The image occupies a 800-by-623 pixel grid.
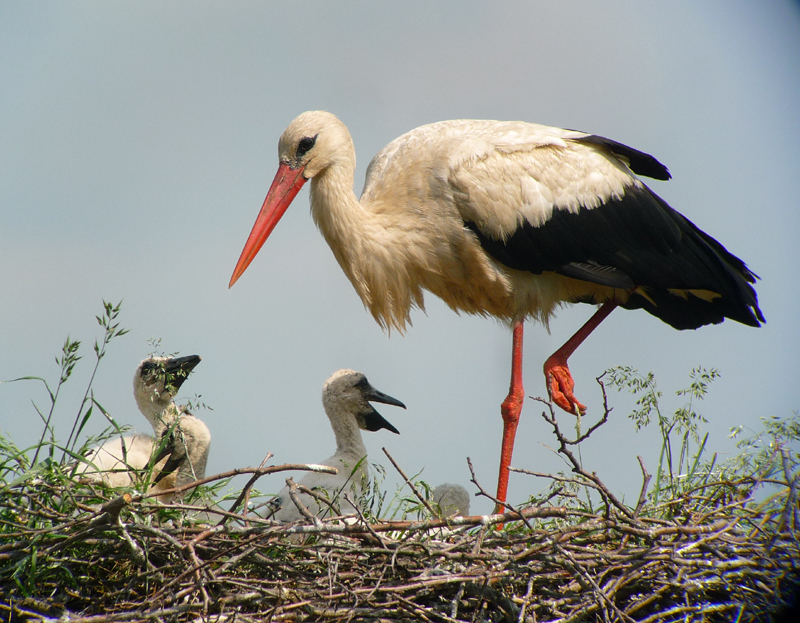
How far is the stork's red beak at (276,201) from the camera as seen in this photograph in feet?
10.5

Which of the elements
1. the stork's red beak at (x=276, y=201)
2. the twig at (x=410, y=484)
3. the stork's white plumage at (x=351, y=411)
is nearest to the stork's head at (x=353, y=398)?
the stork's white plumage at (x=351, y=411)

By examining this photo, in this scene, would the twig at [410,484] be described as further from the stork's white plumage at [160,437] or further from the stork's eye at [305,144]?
the stork's eye at [305,144]

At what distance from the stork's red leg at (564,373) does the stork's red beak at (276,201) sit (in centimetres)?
143

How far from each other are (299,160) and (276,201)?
0.20 meters

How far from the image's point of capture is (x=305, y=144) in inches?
127

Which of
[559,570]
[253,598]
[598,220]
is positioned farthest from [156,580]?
[598,220]

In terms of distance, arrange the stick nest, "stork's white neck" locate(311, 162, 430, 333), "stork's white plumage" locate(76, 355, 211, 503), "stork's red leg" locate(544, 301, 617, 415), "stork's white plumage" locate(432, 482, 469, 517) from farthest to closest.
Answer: "stork's red leg" locate(544, 301, 617, 415), "stork's white plumage" locate(432, 482, 469, 517), "stork's white neck" locate(311, 162, 430, 333), "stork's white plumage" locate(76, 355, 211, 503), the stick nest

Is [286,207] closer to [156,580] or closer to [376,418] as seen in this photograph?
[376,418]

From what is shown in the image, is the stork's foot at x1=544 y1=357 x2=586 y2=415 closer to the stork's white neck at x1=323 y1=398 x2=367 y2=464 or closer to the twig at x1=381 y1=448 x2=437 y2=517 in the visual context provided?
the stork's white neck at x1=323 y1=398 x2=367 y2=464

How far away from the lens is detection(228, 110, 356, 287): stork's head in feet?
10.6

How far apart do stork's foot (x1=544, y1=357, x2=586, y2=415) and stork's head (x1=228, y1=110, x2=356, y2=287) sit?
1319 mm

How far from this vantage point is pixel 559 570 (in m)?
2.01

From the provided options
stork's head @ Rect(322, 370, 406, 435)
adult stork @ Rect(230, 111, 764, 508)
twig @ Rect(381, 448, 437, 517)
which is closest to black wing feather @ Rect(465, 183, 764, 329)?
adult stork @ Rect(230, 111, 764, 508)

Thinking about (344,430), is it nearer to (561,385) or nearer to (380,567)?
(561,385)
